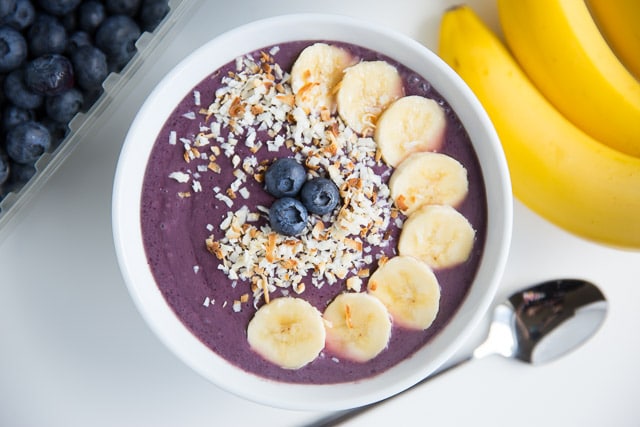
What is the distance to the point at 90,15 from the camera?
1702mm

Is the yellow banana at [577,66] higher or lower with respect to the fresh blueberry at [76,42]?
higher

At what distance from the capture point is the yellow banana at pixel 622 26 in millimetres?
1808

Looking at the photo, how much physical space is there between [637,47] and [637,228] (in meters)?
0.47

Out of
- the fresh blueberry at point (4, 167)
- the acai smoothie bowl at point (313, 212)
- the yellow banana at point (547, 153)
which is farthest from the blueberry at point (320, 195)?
the fresh blueberry at point (4, 167)

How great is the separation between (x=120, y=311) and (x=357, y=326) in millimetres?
655

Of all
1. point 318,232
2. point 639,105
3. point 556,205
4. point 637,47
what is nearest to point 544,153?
point 556,205

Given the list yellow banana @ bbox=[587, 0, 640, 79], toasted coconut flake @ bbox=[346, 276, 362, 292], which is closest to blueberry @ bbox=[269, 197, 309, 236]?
toasted coconut flake @ bbox=[346, 276, 362, 292]

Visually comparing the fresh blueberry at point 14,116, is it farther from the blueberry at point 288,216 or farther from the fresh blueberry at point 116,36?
the blueberry at point 288,216

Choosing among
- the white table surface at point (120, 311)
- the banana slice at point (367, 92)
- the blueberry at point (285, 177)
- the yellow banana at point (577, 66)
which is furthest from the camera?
the white table surface at point (120, 311)

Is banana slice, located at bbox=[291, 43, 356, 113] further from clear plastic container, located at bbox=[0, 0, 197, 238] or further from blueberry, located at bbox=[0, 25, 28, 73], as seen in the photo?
blueberry, located at bbox=[0, 25, 28, 73]

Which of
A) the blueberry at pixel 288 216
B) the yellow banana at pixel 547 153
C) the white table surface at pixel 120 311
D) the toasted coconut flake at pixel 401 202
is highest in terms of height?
the yellow banana at pixel 547 153

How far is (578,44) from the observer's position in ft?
5.74

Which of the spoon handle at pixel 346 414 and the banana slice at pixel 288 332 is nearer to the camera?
the banana slice at pixel 288 332

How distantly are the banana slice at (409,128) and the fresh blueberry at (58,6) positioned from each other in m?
0.76
